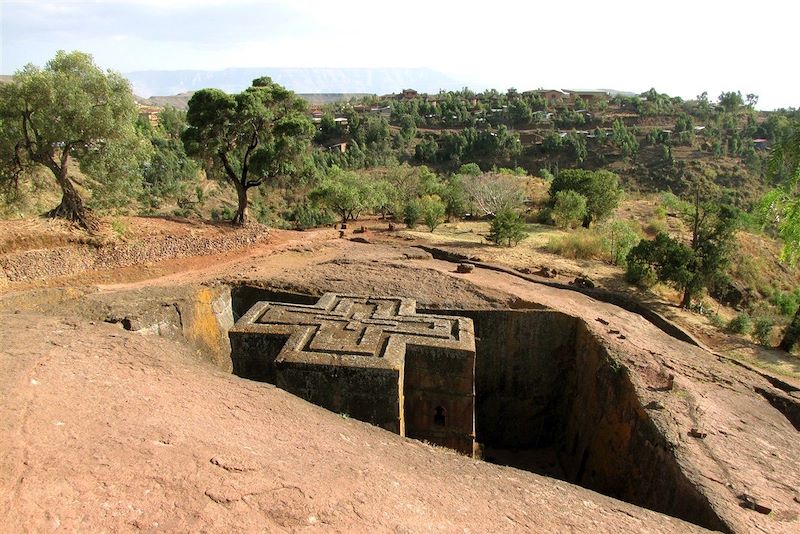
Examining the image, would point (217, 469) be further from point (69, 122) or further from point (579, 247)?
point (579, 247)

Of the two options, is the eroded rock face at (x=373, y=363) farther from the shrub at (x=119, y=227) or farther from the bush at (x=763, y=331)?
the bush at (x=763, y=331)

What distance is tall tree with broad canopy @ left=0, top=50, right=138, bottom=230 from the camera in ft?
42.0

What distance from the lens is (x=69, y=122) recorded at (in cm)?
1320

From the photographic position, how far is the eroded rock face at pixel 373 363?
22.9ft

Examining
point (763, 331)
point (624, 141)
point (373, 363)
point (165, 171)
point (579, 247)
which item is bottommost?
point (763, 331)

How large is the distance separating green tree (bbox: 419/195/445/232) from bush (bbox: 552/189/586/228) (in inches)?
216

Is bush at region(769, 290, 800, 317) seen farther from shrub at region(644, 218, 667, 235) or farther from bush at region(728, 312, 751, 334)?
shrub at region(644, 218, 667, 235)

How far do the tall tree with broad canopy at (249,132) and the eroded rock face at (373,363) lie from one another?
10.5 metres

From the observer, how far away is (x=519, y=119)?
61250 mm

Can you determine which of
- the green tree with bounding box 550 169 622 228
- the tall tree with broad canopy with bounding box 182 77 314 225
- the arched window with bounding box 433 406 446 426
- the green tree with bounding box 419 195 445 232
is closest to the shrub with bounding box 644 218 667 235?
the green tree with bounding box 550 169 622 228

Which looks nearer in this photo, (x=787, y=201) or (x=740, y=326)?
(x=787, y=201)

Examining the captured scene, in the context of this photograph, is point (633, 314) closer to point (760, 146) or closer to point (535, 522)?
point (535, 522)

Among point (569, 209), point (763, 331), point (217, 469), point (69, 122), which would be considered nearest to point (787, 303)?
point (763, 331)

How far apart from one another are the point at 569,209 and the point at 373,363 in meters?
18.3
